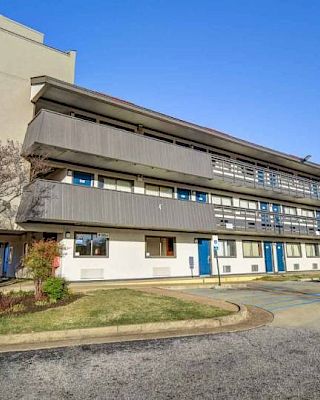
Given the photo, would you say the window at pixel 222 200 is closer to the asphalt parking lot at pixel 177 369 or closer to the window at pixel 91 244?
the window at pixel 91 244

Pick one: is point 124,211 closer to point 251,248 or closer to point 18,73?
point 18,73

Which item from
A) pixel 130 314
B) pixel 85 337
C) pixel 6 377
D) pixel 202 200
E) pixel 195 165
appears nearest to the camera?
pixel 6 377

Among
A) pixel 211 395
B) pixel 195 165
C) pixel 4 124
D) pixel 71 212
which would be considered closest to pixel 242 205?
pixel 195 165

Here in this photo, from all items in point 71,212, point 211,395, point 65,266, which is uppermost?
point 71,212

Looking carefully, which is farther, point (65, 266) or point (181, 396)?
point (65, 266)

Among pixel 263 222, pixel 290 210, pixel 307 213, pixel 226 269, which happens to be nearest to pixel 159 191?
pixel 226 269

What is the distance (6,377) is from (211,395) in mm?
3301

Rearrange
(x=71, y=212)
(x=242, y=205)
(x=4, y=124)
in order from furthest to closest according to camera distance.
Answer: (x=242, y=205) < (x=4, y=124) < (x=71, y=212)

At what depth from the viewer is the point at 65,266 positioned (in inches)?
717

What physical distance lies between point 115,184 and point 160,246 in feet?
16.8

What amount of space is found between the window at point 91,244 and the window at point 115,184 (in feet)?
9.92

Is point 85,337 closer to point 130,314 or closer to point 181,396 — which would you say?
point 130,314

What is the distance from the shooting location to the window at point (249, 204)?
2916 cm

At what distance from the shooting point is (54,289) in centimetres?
1145
